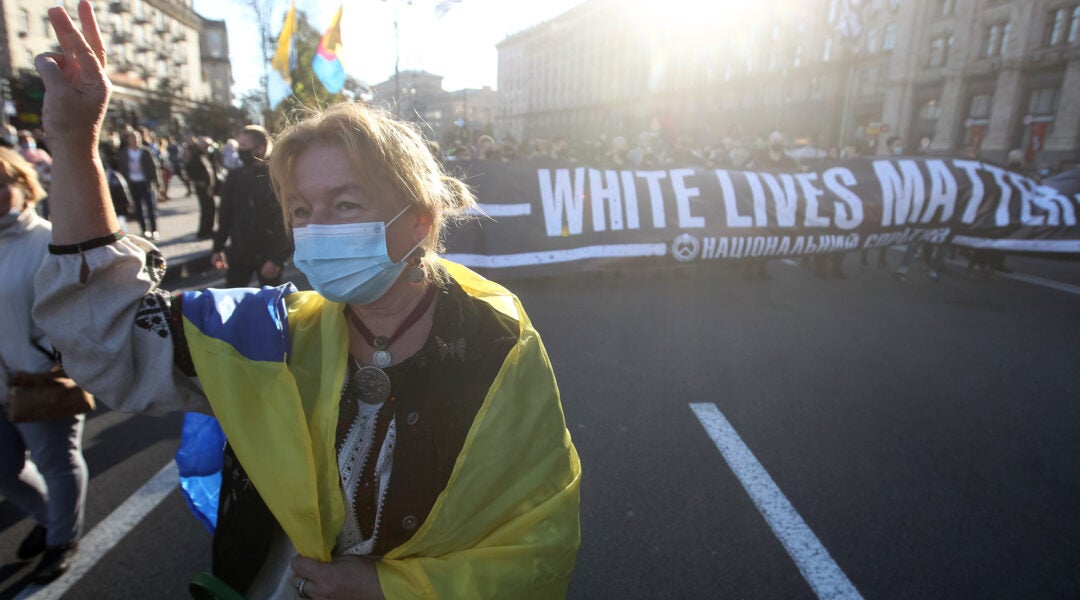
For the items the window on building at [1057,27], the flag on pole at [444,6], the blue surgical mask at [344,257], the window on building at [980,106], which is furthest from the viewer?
the window on building at [980,106]

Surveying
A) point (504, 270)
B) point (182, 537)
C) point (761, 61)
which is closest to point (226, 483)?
point (182, 537)

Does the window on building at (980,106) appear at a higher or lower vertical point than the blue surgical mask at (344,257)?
higher

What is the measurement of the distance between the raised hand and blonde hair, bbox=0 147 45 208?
153 cm

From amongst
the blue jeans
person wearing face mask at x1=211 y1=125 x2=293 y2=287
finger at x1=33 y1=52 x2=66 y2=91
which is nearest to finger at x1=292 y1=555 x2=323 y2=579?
finger at x1=33 y1=52 x2=66 y2=91

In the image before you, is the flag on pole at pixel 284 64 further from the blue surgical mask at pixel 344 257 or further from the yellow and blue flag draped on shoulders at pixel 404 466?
the yellow and blue flag draped on shoulders at pixel 404 466

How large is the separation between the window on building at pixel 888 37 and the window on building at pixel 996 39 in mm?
7124

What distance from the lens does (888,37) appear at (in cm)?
4169

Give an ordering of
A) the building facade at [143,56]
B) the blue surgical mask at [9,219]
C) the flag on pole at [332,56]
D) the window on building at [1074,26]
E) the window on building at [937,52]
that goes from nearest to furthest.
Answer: the blue surgical mask at [9,219] < the flag on pole at [332,56] < the window on building at [1074,26] < the building facade at [143,56] < the window on building at [937,52]

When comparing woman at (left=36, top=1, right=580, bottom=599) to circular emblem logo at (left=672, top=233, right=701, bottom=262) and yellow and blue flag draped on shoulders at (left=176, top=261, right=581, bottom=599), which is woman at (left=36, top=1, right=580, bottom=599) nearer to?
yellow and blue flag draped on shoulders at (left=176, top=261, right=581, bottom=599)

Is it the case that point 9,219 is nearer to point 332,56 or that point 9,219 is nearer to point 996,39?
point 332,56

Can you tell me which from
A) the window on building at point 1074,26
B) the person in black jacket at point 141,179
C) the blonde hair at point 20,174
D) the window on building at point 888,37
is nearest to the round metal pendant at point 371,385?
the blonde hair at point 20,174

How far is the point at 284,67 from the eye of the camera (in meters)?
10.7

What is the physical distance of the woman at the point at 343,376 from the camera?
1.25 metres

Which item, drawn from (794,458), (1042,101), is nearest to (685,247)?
(794,458)
